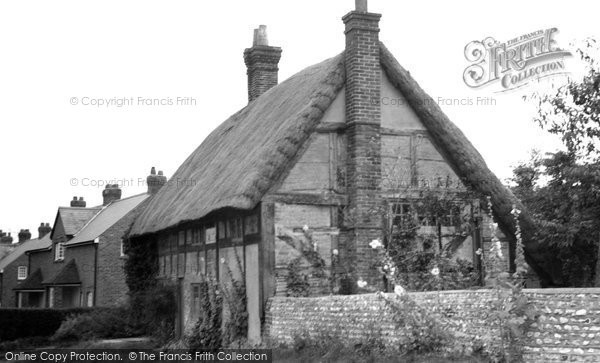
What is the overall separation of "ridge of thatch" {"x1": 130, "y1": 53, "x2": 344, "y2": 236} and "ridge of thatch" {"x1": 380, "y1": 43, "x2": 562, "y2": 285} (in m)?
1.31

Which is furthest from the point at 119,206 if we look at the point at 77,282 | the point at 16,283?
the point at 16,283

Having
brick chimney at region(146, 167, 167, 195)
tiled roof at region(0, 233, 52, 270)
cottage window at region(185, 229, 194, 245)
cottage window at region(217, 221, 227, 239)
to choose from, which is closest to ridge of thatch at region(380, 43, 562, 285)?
cottage window at region(217, 221, 227, 239)

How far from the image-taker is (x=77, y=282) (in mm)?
38406

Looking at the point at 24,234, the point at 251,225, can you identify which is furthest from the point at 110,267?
the point at 24,234

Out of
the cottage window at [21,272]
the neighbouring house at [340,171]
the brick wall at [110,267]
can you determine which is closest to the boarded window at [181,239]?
the neighbouring house at [340,171]

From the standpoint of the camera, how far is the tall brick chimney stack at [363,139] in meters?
16.9

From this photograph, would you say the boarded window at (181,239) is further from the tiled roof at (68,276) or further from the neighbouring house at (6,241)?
the neighbouring house at (6,241)

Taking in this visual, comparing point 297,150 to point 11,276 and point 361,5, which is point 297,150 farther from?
point 11,276

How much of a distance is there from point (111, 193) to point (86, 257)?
842cm

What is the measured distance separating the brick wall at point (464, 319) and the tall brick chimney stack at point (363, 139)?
228 cm

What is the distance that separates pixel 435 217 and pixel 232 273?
4601 mm

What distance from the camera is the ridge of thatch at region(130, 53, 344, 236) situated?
1653cm

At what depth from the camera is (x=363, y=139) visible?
56.4ft

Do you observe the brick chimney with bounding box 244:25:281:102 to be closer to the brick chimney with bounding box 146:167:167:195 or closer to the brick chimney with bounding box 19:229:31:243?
the brick chimney with bounding box 146:167:167:195
